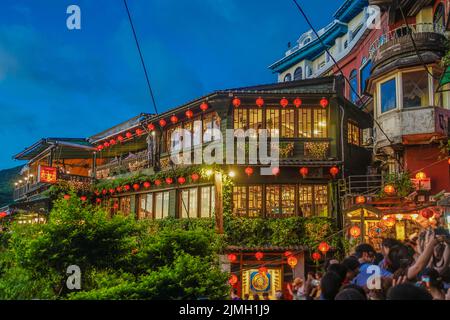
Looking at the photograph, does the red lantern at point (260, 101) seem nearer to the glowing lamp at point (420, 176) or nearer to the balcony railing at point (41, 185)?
the glowing lamp at point (420, 176)

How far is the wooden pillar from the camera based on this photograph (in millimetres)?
18016

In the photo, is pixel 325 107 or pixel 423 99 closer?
pixel 423 99

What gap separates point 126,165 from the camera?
91.0 feet

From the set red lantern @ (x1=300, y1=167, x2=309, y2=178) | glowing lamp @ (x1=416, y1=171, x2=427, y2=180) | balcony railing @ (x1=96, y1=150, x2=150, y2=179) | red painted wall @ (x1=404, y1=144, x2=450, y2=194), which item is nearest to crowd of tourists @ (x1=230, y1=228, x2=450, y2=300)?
glowing lamp @ (x1=416, y1=171, x2=427, y2=180)

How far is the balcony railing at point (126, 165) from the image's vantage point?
2562 centimetres

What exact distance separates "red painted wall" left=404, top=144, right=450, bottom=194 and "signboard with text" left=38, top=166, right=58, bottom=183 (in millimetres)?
21632

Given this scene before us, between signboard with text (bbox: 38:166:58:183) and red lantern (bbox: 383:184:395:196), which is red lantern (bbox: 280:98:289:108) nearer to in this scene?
red lantern (bbox: 383:184:395:196)

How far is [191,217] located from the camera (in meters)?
21.0

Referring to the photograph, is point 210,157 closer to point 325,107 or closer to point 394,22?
point 325,107

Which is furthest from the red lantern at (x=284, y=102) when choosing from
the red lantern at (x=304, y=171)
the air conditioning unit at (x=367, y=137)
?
the air conditioning unit at (x=367, y=137)

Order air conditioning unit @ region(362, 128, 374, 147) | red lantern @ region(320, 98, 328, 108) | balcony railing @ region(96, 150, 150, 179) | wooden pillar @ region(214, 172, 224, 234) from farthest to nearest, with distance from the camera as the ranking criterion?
balcony railing @ region(96, 150, 150, 179) < air conditioning unit @ region(362, 128, 374, 147) < red lantern @ region(320, 98, 328, 108) < wooden pillar @ region(214, 172, 224, 234)

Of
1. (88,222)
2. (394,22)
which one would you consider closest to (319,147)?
(394,22)

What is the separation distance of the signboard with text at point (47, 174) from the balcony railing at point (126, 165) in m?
3.75

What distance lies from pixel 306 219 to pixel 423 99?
7050mm
